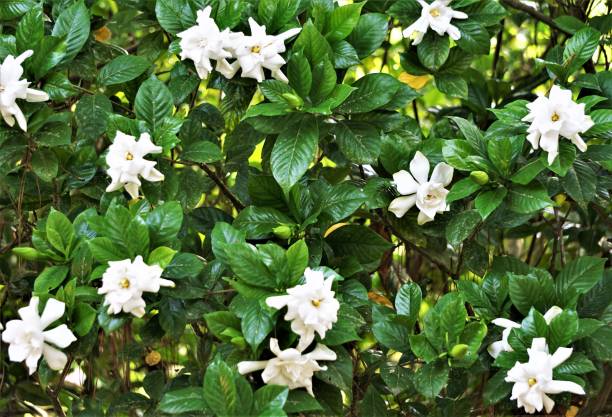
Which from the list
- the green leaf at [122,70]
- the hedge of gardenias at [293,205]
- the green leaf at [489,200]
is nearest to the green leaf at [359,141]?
the hedge of gardenias at [293,205]

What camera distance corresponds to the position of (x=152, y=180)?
1697 millimetres

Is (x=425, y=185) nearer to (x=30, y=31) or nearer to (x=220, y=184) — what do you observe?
(x=220, y=184)

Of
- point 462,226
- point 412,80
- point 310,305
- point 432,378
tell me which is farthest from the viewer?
point 412,80

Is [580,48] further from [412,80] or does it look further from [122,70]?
[122,70]

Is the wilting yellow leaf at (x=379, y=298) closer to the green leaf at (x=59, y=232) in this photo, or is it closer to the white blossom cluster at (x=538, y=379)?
the white blossom cluster at (x=538, y=379)

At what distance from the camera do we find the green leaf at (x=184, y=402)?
154cm

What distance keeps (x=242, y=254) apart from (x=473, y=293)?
1.59ft

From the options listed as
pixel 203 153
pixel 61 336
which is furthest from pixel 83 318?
pixel 203 153

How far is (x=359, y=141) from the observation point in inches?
71.1

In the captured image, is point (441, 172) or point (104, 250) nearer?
point (104, 250)

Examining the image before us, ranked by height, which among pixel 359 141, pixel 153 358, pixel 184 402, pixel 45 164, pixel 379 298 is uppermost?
pixel 359 141

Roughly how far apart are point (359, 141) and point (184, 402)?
0.62 meters

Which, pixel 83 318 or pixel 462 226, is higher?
pixel 462 226

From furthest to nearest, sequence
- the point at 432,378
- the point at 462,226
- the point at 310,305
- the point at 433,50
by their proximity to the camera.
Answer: the point at 433,50
the point at 462,226
the point at 432,378
the point at 310,305
